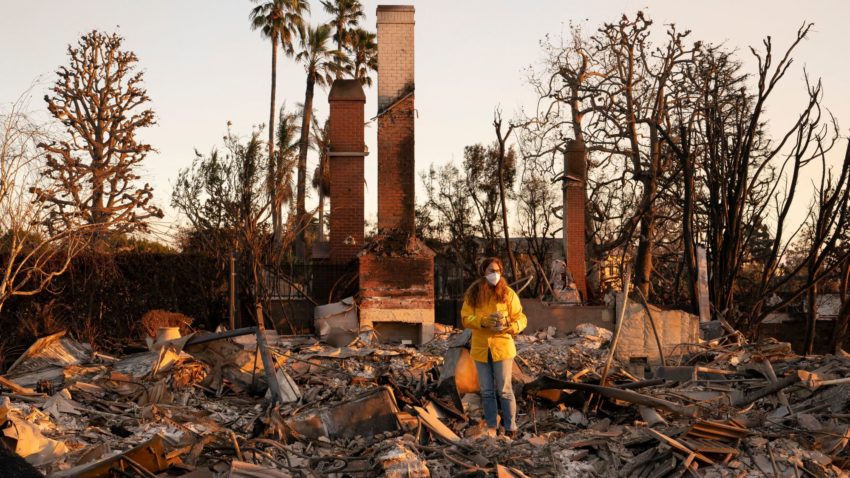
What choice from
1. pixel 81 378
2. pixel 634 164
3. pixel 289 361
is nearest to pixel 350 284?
pixel 289 361

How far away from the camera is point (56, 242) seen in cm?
1419

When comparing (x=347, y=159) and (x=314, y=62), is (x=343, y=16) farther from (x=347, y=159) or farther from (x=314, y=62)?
(x=347, y=159)

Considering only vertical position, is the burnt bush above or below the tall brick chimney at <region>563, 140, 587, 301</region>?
below

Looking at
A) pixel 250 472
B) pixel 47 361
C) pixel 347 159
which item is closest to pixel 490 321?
pixel 250 472

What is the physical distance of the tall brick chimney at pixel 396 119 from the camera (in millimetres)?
16844

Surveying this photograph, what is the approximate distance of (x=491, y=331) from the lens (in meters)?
8.58

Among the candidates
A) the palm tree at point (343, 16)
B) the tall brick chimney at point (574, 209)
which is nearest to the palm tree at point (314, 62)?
the palm tree at point (343, 16)

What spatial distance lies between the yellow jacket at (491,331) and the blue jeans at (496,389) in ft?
0.24

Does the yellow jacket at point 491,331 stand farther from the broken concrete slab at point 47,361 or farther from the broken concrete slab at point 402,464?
the broken concrete slab at point 47,361

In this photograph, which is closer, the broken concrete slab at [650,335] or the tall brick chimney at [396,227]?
the broken concrete slab at [650,335]

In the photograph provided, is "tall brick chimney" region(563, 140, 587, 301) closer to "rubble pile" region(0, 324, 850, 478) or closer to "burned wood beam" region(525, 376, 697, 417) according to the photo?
"rubble pile" region(0, 324, 850, 478)

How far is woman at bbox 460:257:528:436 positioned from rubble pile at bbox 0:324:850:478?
15.2 inches

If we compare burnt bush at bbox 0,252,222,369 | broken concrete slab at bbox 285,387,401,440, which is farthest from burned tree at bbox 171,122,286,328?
broken concrete slab at bbox 285,387,401,440

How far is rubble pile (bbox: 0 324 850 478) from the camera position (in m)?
7.22
